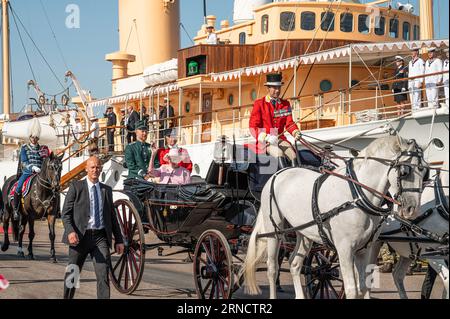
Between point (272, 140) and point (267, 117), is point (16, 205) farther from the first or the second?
point (272, 140)

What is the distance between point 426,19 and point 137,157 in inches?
341

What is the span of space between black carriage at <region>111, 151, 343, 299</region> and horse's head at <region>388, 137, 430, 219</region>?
233 centimetres

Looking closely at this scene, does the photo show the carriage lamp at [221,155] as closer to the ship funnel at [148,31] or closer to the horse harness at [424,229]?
the horse harness at [424,229]

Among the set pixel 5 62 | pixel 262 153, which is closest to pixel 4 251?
pixel 262 153

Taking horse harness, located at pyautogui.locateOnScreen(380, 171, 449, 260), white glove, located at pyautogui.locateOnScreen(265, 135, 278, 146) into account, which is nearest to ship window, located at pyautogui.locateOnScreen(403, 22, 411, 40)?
white glove, located at pyautogui.locateOnScreen(265, 135, 278, 146)

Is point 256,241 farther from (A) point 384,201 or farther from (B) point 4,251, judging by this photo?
(B) point 4,251

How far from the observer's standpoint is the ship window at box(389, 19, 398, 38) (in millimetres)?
27397

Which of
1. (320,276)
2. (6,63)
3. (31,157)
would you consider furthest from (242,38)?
(6,63)

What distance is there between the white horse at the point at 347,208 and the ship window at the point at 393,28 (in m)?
18.4

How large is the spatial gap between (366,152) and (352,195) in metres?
0.46

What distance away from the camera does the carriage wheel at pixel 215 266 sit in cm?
1000

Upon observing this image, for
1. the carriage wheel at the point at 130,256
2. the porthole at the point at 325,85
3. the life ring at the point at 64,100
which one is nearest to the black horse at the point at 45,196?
the carriage wheel at the point at 130,256

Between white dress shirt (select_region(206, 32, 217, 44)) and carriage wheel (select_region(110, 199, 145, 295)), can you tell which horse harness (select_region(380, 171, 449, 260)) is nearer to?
carriage wheel (select_region(110, 199, 145, 295))

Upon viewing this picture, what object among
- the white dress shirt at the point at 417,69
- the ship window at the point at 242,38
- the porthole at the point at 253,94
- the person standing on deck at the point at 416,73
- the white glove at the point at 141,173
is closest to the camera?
the white glove at the point at 141,173
